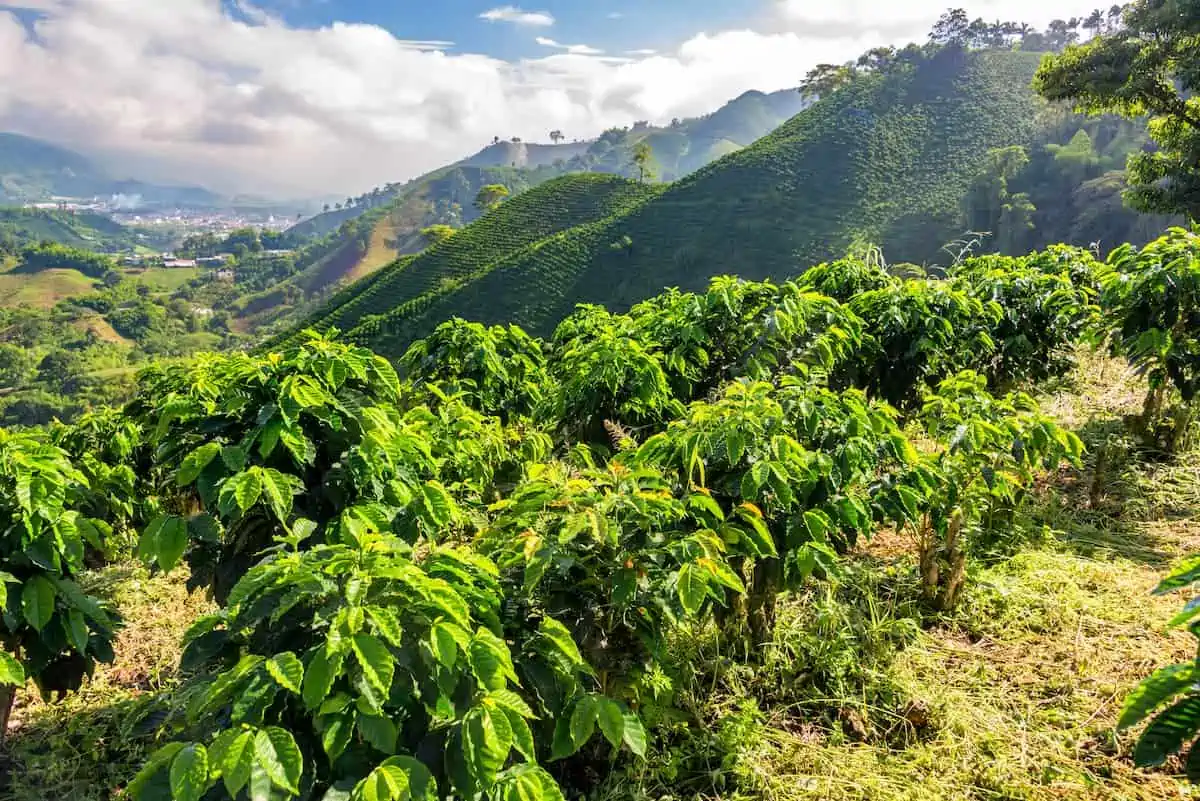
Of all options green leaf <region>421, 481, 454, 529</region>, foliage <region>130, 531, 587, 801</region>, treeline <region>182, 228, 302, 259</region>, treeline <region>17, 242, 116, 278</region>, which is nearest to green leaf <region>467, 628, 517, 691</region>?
foliage <region>130, 531, 587, 801</region>

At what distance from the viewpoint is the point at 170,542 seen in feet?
8.36

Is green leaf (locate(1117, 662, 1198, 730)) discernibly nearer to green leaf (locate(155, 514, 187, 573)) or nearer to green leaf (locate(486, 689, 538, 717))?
green leaf (locate(486, 689, 538, 717))

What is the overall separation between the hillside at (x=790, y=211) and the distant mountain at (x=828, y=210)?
16 cm

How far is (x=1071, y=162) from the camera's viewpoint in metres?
48.1

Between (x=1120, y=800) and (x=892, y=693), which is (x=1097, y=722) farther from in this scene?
(x=892, y=693)

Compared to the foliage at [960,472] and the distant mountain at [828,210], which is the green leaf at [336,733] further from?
the distant mountain at [828,210]

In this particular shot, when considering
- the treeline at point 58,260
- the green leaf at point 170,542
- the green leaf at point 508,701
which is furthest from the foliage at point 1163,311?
the treeline at point 58,260

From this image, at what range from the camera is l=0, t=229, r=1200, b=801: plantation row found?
1.80m

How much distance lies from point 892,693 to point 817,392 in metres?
1.43

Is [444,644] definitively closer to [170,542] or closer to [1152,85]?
[170,542]

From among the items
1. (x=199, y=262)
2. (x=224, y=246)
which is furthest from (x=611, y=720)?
(x=224, y=246)

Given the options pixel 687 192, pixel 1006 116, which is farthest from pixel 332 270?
pixel 1006 116

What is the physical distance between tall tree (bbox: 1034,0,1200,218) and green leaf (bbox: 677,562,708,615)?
13.8 meters

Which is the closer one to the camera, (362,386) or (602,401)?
(362,386)
